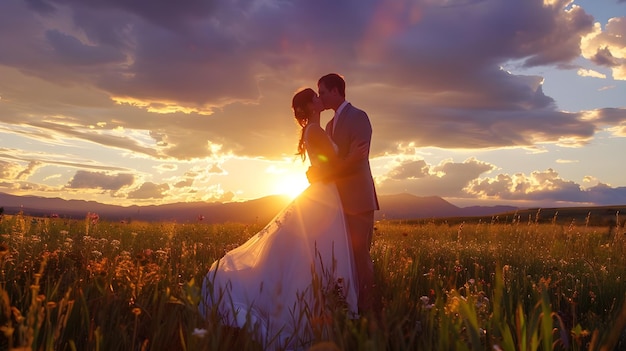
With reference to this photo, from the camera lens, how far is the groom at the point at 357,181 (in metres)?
5.72

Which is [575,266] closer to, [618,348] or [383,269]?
[383,269]

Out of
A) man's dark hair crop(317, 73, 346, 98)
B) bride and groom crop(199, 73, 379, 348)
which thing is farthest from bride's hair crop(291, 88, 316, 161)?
man's dark hair crop(317, 73, 346, 98)

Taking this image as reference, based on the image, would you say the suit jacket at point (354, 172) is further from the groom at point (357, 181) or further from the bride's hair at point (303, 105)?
the bride's hair at point (303, 105)

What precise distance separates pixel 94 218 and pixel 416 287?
659cm

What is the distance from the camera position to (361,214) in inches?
228

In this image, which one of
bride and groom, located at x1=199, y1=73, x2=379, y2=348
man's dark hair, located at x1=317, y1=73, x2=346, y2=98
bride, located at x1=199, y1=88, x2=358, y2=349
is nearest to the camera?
bride, located at x1=199, y1=88, x2=358, y2=349

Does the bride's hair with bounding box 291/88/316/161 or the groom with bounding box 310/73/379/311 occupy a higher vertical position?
the bride's hair with bounding box 291/88/316/161

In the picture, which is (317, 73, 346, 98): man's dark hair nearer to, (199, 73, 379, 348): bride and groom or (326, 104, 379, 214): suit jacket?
(199, 73, 379, 348): bride and groom

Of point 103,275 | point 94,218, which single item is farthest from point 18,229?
point 103,275

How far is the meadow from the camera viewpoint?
2.29 meters

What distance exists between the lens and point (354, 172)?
5770mm

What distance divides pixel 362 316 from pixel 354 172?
5.99ft

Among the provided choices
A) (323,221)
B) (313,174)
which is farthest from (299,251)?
(313,174)

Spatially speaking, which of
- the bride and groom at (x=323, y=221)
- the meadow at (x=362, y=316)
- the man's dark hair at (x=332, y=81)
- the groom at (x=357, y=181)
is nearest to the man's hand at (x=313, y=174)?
the bride and groom at (x=323, y=221)
